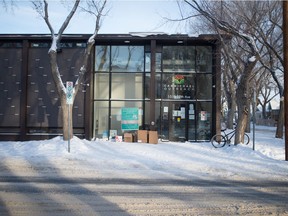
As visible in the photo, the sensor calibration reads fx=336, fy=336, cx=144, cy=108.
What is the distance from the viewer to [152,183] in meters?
8.82

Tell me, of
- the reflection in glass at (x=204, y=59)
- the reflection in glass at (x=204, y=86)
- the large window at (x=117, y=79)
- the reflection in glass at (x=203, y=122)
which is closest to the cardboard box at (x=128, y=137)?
the large window at (x=117, y=79)

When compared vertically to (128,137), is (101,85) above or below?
above

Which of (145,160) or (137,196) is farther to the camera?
(145,160)

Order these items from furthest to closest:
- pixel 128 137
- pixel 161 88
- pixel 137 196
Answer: pixel 161 88, pixel 128 137, pixel 137 196

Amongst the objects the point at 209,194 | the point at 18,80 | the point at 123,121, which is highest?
the point at 18,80

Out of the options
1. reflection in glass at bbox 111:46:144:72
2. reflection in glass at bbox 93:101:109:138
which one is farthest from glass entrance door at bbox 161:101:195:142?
reflection in glass at bbox 93:101:109:138

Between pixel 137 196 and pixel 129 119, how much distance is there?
503 inches

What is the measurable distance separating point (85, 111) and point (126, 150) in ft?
17.1

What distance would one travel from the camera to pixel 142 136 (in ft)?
60.4

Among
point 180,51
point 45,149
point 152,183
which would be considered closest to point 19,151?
point 45,149

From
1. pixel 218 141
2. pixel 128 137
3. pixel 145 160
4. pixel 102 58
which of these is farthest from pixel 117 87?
pixel 145 160

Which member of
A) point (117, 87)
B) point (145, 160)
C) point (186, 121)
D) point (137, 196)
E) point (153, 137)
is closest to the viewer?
point (137, 196)

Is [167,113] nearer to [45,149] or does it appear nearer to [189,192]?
[45,149]

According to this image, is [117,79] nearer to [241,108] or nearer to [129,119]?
[129,119]
